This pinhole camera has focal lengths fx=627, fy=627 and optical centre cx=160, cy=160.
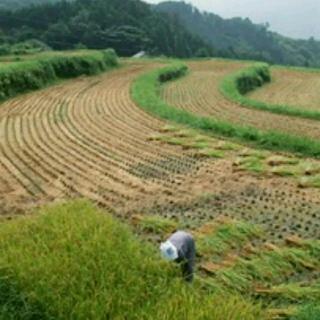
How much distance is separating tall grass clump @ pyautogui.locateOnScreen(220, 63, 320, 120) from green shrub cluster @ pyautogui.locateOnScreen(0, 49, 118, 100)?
686 cm

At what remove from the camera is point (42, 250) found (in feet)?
18.4

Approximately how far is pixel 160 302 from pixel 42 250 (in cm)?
131

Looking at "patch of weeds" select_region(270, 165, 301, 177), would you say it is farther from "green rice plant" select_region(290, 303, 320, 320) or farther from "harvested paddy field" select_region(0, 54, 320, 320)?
"green rice plant" select_region(290, 303, 320, 320)

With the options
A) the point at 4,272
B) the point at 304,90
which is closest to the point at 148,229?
the point at 4,272

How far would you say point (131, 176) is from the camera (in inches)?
392

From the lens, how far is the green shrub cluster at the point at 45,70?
21.3 metres

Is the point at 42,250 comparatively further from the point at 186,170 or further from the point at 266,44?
the point at 266,44

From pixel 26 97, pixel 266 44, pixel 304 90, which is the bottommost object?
pixel 266 44

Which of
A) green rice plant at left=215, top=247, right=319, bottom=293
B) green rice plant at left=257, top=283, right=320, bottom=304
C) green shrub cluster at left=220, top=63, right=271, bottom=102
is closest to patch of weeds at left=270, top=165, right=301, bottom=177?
green rice plant at left=215, top=247, right=319, bottom=293

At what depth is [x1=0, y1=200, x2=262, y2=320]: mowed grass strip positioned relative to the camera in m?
4.73

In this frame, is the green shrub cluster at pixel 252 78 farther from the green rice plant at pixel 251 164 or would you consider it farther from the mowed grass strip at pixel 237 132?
the green rice plant at pixel 251 164

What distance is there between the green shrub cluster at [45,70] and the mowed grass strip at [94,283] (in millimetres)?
15384

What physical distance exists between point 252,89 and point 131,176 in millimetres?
18079

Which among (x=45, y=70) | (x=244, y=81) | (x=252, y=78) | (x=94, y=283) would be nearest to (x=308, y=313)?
(x=94, y=283)
